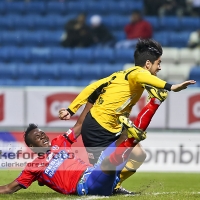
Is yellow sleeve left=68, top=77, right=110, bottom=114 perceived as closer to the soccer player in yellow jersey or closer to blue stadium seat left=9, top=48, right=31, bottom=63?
the soccer player in yellow jersey

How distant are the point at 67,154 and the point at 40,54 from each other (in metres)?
8.27

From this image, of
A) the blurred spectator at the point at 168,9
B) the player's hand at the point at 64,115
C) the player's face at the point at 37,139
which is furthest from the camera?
the blurred spectator at the point at 168,9

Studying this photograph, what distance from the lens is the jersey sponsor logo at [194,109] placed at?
10.9 m

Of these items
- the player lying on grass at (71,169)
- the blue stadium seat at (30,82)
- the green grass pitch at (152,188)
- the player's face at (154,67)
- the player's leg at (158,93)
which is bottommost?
the green grass pitch at (152,188)

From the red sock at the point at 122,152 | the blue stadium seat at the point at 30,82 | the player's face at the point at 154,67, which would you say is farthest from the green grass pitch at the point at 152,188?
the blue stadium seat at the point at 30,82

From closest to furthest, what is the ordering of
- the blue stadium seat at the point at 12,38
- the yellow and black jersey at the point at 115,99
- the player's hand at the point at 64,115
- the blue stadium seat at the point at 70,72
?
the yellow and black jersey at the point at 115,99 → the player's hand at the point at 64,115 → the blue stadium seat at the point at 70,72 → the blue stadium seat at the point at 12,38

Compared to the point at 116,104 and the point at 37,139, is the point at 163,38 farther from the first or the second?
the point at 37,139

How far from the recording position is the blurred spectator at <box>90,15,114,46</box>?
13.9m

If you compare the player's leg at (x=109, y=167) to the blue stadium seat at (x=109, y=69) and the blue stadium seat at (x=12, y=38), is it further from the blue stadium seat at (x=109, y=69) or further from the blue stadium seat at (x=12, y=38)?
the blue stadium seat at (x=12, y=38)

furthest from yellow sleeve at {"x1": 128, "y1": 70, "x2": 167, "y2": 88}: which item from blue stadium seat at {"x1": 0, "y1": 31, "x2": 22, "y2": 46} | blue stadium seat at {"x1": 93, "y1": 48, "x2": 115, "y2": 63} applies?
blue stadium seat at {"x1": 0, "y1": 31, "x2": 22, "y2": 46}

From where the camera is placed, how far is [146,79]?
554cm

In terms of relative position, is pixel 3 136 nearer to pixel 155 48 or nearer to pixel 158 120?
pixel 158 120

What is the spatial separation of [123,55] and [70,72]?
53.3 inches

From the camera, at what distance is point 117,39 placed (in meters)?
14.4
